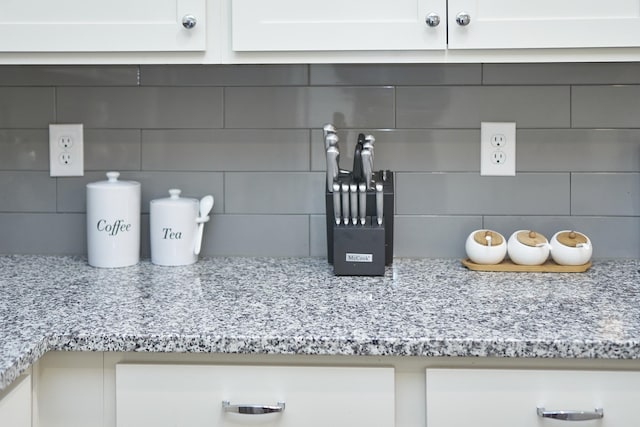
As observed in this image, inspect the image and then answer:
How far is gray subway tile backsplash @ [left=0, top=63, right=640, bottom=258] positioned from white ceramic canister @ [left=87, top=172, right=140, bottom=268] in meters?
0.13

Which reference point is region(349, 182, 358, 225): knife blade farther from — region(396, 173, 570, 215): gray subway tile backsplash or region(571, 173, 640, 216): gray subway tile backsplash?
region(571, 173, 640, 216): gray subway tile backsplash

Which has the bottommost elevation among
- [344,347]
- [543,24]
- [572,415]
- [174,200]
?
[572,415]

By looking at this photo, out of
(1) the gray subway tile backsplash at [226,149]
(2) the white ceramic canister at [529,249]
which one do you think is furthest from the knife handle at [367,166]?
(2) the white ceramic canister at [529,249]

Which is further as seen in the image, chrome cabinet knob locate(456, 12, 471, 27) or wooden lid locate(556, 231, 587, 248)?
wooden lid locate(556, 231, 587, 248)

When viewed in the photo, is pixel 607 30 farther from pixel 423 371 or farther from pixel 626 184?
pixel 423 371

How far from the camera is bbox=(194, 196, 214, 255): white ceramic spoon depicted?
1.59m

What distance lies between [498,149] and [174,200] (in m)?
0.77

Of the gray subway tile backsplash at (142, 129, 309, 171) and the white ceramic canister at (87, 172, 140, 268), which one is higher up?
the gray subway tile backsplash at (142, 129, 309, 171)

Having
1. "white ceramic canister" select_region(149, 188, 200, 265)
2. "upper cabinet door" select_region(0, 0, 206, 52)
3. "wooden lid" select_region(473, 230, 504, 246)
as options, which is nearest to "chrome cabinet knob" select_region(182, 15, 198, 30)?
"upper cabinet door" select_region(0, 0, 206, 52)

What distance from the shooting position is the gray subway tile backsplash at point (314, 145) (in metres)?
1.61

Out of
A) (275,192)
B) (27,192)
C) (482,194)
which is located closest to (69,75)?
(27,192)

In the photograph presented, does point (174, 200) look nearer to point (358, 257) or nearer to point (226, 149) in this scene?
point (226, 149)

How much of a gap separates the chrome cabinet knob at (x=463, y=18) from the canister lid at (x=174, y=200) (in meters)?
0.71

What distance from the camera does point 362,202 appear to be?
4.65 ft
